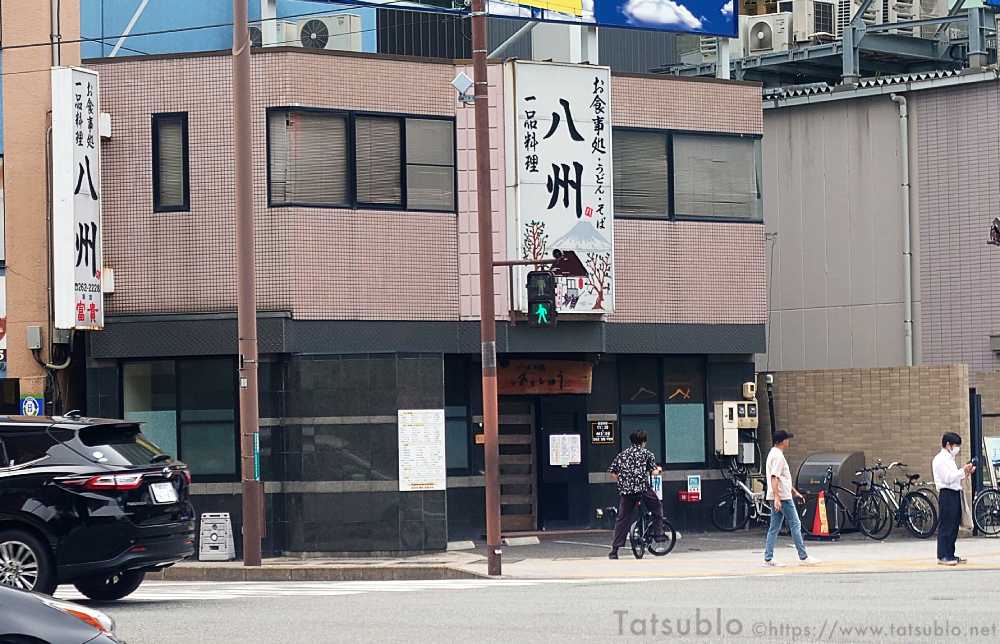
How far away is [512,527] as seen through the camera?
2806 centimetres

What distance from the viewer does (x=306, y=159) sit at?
25.7 meters

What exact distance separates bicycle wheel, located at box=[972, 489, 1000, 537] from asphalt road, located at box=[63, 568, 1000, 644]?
7.36 m

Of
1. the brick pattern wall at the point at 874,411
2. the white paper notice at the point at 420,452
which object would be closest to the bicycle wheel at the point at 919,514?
the brick pattern wall at the point at 874,411

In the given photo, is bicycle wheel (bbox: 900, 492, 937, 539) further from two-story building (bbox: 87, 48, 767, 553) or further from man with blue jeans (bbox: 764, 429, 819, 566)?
man with blue jeans (bbox: 764, 429, 819, 566)

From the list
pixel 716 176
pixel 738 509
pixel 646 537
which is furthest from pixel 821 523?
pixel 716 176

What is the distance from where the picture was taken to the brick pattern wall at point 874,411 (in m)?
27.6

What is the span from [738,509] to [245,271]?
33.5 ft

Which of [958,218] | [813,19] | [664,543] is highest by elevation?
[813,19]

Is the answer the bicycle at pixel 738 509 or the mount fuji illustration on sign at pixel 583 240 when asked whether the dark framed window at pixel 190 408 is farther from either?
the bicycle at pixel 738 509

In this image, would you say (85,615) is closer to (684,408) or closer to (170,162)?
(170,162)

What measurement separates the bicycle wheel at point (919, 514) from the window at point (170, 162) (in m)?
12.4

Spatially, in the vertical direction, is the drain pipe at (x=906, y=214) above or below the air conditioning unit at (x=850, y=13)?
below

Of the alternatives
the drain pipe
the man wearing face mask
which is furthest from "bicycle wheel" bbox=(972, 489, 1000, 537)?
the man wearing face mask

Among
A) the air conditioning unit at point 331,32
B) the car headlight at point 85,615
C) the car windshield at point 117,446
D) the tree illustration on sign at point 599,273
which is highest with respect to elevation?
the air conditioning unit at point 331,32
